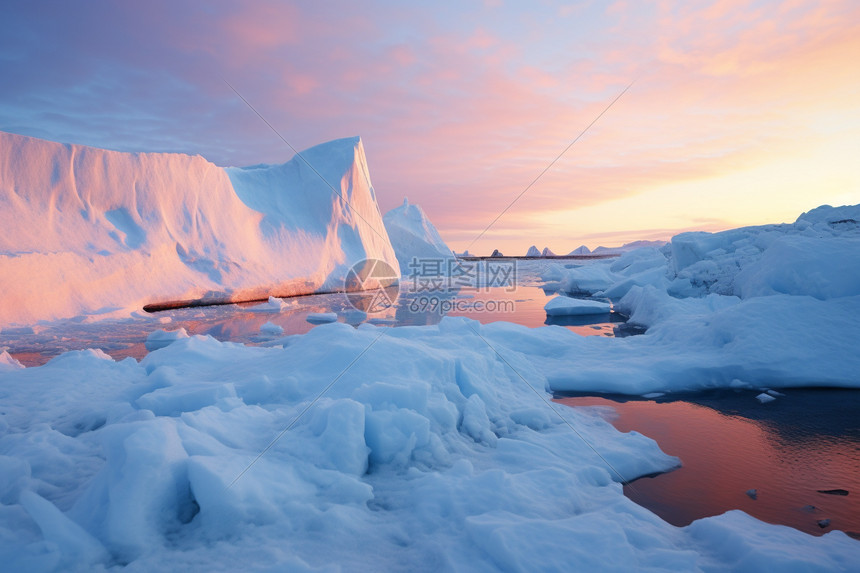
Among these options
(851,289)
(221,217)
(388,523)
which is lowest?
(388,523)

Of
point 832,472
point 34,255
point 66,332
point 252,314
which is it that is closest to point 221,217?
point 252,314

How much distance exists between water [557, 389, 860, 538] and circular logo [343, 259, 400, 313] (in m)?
11.1

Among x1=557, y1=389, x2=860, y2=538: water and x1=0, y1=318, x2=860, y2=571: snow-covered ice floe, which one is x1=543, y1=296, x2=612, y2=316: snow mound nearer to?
x1=557, y1=389, x2=860, y2=538: water

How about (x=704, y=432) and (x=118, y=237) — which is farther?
(x=118, y=237)

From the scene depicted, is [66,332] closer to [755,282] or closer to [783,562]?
[783,562]

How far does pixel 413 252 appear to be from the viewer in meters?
31.4

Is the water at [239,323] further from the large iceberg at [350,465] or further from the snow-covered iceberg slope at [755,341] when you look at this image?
the large iceberg at [350,465]

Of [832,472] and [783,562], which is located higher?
[783,562]

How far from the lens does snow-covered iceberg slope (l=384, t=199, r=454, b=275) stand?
3059cm

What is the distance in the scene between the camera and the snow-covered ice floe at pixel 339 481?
1900mm

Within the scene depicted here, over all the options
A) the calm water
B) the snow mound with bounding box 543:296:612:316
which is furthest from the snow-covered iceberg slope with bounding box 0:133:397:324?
the snow mound with bounding box 543:296:612:316

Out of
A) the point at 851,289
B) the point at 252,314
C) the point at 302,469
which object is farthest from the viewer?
the point at 252,314

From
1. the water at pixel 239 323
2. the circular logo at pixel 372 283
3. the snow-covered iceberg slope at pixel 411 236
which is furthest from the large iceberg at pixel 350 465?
the snow-covered iceberg slope at pixel 411 236

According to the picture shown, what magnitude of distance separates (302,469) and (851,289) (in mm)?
7713
